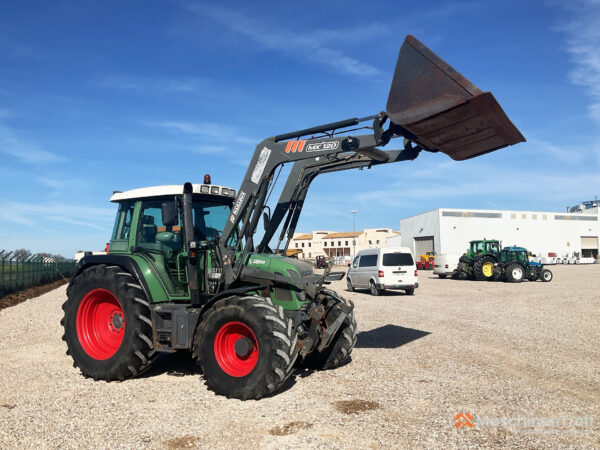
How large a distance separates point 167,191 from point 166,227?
0.57 meters

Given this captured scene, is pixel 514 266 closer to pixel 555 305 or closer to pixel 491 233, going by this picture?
pixel 555 305

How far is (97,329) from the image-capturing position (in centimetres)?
725

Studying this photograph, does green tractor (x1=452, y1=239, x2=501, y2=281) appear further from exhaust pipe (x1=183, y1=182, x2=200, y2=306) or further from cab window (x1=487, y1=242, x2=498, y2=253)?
exhaust pipe (x1=183, y1=182, x2=200, y2=306)

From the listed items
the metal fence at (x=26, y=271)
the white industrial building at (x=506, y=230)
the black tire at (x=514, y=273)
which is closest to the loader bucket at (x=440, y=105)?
the metal fence at (x=26, y=271)

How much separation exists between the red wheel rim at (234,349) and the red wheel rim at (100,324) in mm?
1867

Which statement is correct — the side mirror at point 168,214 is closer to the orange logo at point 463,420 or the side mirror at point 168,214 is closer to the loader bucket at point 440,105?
the loader bucket at point 440,105

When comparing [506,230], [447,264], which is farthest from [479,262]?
[506,230]

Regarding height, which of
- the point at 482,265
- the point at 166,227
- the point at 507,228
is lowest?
the point at 482,265

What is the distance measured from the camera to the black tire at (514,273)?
26.8 metres

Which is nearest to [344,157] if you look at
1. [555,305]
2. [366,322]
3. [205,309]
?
[205,309]

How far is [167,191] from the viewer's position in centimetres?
712

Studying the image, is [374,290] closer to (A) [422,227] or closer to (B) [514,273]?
(B) [514,273]

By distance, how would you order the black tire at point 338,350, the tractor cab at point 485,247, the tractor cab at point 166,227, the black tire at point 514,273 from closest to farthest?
the tractor cab at point 166,227
the black tire at point 338,350
the black tire at point 514,273
the tractor cab at point 485,247

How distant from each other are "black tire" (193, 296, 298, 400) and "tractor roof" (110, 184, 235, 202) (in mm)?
1918
